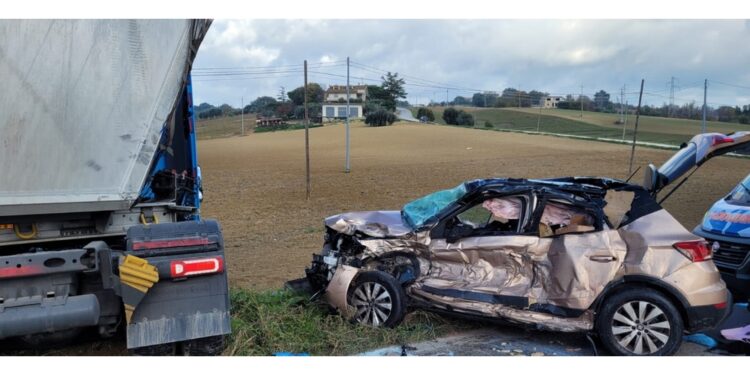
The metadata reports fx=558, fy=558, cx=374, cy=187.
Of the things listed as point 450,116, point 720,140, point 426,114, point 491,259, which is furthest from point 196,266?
point 426,114

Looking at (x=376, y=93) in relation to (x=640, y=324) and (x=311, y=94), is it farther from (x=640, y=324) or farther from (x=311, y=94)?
(x=640, y=324)

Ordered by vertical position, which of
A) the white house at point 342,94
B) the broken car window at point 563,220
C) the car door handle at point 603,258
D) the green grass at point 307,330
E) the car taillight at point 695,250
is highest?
the white house at point 342,94

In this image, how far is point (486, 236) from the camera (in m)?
5.54

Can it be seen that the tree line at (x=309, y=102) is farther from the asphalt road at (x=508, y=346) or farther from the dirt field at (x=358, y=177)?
the asphalt road at (x=508, y=346)

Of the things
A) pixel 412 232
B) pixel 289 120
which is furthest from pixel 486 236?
pixel 289 120

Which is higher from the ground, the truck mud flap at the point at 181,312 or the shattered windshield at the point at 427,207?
the shattered windshield at the point at 427,207

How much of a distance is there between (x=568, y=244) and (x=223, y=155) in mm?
40115

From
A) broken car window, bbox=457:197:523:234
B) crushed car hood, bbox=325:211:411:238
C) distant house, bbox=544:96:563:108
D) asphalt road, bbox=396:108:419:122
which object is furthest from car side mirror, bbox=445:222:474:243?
distant house, bbox=544:96:563:108

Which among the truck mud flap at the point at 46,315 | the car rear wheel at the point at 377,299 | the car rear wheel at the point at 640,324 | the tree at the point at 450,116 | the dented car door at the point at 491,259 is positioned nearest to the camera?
the truck mud flap at the point at 46,315

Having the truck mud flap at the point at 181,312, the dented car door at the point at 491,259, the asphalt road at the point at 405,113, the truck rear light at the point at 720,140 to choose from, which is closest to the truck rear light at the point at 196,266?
the truck mud flap at the point at 181,312

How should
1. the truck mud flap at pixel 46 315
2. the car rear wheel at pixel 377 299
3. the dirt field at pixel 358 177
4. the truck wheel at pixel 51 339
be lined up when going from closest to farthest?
the truck mud flap at pixel 46 315 → the truck wheel at pixel 51 339 → the car rear wheel at pixel 377 299 → the dirt field at pixel 358 177

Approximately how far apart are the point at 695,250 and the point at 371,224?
3.07 m

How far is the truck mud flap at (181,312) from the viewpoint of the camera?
427 cm

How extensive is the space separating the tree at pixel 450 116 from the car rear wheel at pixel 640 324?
2972 inches
